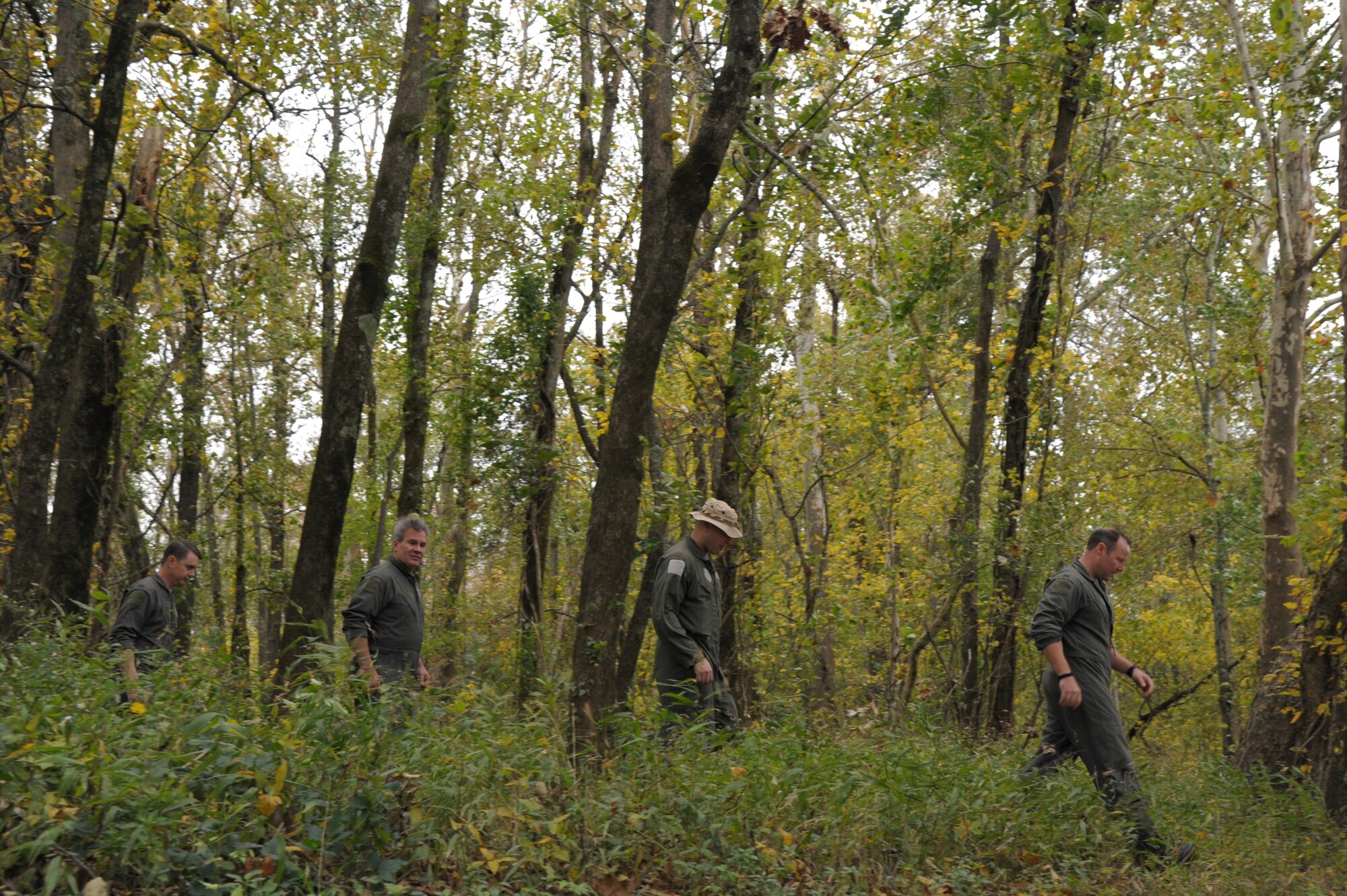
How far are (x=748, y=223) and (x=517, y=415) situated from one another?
621 cm

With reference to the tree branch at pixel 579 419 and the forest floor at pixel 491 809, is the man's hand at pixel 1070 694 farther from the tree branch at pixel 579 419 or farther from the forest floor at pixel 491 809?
the tree branch at pixel 579 419

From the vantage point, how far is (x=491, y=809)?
473cm

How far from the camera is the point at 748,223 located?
35.6 feet

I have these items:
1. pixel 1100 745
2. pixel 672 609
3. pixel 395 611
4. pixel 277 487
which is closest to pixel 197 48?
pixel 395 611

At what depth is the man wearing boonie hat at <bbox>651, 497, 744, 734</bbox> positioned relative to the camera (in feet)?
24.7

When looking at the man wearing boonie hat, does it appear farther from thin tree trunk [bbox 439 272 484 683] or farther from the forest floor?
thin tree trunk [bbox 439 272 484 683]

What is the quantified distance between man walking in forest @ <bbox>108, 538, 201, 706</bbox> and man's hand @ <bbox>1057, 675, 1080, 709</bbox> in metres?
5.61

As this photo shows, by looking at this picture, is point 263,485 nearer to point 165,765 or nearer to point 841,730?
point 841,730

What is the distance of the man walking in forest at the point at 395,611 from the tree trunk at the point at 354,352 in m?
1.86

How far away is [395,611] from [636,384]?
2174 millimetres

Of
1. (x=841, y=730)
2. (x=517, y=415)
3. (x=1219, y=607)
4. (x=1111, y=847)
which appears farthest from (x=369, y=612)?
(x=1219, y=607)

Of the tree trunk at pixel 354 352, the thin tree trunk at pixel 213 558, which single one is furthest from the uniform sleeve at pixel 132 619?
the thin tree trunk at pixel 213 558

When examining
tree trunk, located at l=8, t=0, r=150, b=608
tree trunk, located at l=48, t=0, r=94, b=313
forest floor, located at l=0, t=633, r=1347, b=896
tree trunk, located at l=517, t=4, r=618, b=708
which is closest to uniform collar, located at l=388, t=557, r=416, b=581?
forest floor, located at l=0, t=633, r=1347, b=896

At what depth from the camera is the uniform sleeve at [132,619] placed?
7.20 meters
